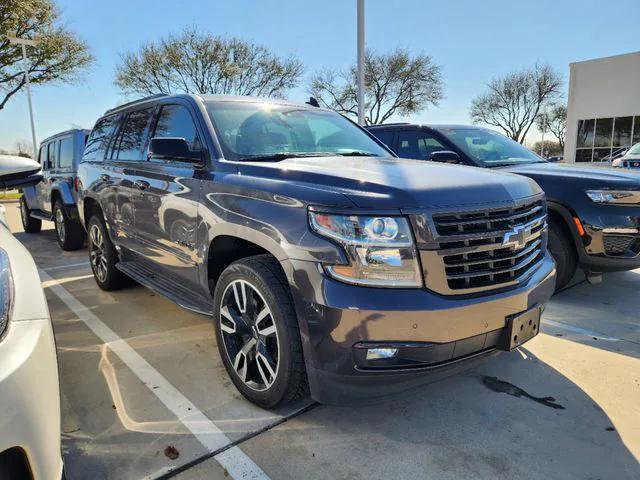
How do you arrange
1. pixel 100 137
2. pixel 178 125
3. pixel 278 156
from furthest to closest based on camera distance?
pixel 100 137, pixel 178 125, pixel 278 156

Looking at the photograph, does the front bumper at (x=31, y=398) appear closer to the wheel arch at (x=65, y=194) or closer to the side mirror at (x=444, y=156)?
the side mirror at (x=444, y=156)

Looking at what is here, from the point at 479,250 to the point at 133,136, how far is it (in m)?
3.44

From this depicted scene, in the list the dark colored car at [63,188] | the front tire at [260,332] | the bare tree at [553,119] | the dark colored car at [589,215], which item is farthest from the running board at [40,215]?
the bare tree at [553,119]

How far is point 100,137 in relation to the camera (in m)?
5.34

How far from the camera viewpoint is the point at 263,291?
8.09 feet

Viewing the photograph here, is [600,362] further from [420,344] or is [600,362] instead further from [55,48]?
[55,48]

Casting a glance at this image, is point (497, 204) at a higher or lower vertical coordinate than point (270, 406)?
higher

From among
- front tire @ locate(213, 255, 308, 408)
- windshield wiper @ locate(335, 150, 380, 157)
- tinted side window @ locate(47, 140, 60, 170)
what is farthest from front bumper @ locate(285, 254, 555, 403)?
tinted side window @ locate(47, 140, 60, 170)

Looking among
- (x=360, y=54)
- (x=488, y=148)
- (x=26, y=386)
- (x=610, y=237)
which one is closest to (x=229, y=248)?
(x=26, y=386)

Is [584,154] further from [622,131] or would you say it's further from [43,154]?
[43,154]

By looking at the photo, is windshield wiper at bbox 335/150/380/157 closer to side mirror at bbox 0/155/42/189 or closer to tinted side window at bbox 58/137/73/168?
side mirror at bbox 0/155/42/189

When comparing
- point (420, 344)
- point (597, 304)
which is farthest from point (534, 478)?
point (597, 304)

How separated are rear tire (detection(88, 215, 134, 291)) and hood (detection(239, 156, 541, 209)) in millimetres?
2726

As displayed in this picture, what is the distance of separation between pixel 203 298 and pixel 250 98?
1647 millimetres
